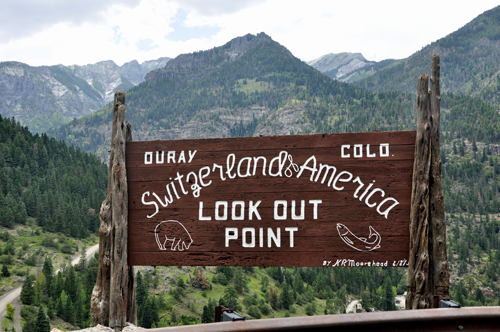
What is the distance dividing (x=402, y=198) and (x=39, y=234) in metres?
101

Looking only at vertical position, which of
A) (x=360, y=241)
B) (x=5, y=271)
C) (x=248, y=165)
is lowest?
(x=5, y=271)

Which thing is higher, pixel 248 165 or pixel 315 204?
pixel 248 165

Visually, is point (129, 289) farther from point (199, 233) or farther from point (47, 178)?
point (47, 178)

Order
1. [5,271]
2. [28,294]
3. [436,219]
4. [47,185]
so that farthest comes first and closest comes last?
[47,185] < [5,271] < [28,294] < [436,219]

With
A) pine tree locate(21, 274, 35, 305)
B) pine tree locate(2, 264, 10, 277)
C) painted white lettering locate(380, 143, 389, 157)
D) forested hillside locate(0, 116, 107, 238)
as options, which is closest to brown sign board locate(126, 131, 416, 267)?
painted white lettering locate(380, 143, 389, 157)

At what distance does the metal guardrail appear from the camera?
10.3 feet

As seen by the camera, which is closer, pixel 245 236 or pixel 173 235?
pixel 245 236

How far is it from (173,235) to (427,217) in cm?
371

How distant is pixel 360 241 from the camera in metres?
6.14

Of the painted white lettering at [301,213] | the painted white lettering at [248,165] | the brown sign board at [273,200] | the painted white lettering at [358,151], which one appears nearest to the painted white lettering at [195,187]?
the brown sign board at [273,200]

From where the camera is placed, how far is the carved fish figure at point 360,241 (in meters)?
6.12

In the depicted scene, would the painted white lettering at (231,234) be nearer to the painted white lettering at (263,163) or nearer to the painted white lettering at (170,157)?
the painted white lettering at (263,163)

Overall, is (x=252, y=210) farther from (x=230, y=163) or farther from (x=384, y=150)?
(x=384, y=150)

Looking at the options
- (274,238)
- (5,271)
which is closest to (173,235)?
(274,238)
